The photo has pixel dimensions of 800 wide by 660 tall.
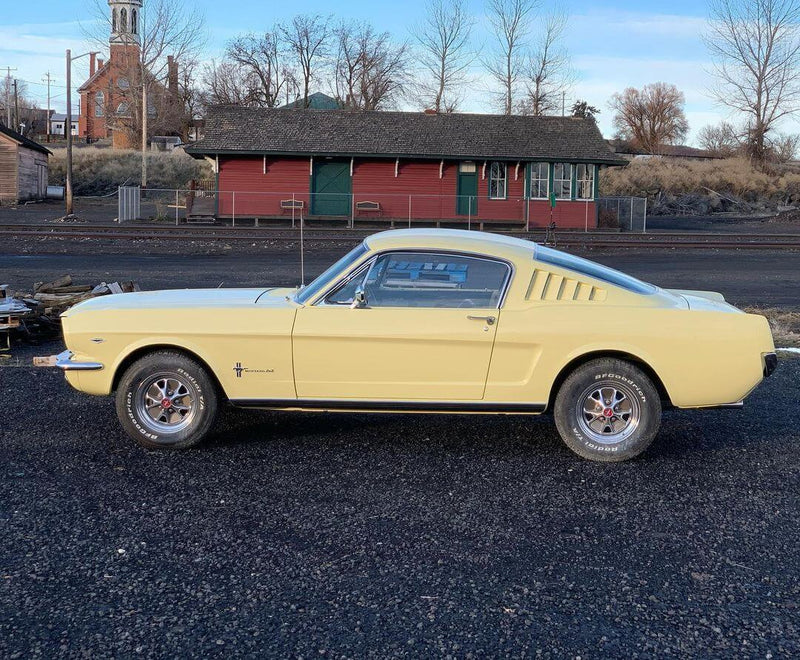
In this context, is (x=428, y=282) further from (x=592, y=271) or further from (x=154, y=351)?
(x=154, y=351)

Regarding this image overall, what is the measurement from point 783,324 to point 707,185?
1954 inches

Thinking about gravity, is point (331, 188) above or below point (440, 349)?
above

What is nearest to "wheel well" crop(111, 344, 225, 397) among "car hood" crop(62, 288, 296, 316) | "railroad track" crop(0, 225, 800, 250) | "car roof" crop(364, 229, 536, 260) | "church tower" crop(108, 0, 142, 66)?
"car hood" crop(62, 288, 296, 316)

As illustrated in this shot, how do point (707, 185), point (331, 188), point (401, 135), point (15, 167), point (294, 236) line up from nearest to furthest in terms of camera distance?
point (294, 236), point (331, 188), point (401, 135), point (15, 167), point (707, 185)

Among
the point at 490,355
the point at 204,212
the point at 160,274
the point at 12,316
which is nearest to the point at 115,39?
the point at 204,212

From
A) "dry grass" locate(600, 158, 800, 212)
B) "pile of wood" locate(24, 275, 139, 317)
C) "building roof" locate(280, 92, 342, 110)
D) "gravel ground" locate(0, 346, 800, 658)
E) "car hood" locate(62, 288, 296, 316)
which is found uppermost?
"building roof" locate(280, 92, 342, 110)

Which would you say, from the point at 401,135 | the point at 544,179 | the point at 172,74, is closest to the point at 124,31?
the point at 172,74

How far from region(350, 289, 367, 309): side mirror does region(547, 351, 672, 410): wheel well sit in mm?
1354

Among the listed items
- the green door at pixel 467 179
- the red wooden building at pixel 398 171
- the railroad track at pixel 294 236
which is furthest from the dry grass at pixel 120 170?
the railroad track at pixel 294 236

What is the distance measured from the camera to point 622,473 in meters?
5.84

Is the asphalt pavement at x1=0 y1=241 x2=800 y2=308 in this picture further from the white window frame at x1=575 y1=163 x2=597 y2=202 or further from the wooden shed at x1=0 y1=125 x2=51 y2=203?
the wooden shed at x1=0 y1=125 x2=51 y2=203

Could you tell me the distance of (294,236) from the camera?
2883cm

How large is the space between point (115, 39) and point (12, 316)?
63.6 meters

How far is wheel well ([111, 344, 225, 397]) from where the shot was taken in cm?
609
